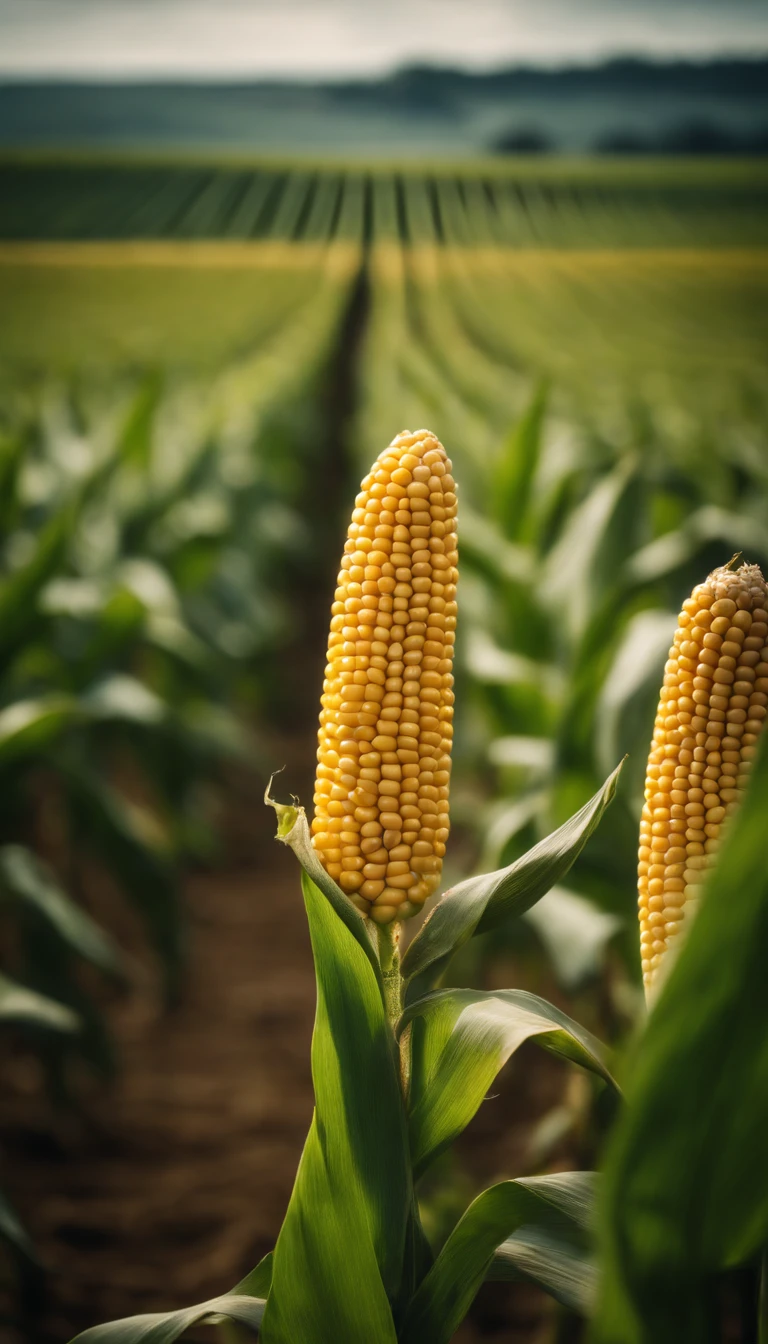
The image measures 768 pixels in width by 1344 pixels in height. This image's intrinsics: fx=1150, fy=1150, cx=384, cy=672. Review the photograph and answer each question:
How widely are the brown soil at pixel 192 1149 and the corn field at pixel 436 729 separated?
0.10ft

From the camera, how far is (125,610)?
6.93 ft

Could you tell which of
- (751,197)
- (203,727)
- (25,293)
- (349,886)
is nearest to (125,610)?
(203,727)

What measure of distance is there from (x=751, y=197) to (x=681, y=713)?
307cm

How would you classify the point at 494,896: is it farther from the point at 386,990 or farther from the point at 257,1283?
the point at 257,1283

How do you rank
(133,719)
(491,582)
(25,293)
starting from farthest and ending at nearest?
1. (25,293)
2. (491,582)
3. (133,719)

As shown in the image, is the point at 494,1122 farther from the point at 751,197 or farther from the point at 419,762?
the point at 751,197

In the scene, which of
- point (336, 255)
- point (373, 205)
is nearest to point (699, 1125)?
point (373, 205)

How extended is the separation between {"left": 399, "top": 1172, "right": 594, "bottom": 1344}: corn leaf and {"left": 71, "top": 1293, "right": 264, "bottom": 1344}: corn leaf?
101 mm

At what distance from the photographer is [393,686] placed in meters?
0.66

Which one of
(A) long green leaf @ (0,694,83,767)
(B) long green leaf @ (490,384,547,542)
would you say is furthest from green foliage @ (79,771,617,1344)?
(B) long green leaf @ (490,384,547,542)

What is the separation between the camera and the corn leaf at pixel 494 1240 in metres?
A: 0.64

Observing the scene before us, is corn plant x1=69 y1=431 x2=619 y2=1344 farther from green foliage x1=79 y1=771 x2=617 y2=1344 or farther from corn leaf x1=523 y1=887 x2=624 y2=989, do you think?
corn leaf x1=523 y1=887 x2=624 y2=989

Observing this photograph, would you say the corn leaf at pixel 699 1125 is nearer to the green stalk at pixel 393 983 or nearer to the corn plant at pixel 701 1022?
the corn plant at pixel 701 1022

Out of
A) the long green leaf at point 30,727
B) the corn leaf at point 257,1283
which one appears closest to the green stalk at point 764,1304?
the corn leaf at point 257,1283
